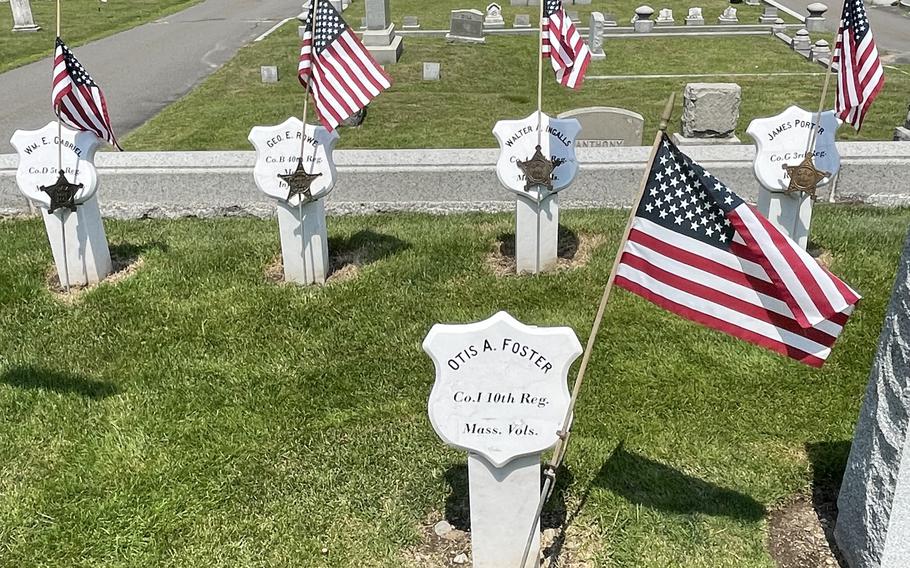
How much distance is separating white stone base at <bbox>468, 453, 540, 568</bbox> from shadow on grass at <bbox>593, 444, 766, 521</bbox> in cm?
79

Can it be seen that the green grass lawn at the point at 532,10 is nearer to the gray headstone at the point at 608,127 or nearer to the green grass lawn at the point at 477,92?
the green grass lawn at the point at 477,92

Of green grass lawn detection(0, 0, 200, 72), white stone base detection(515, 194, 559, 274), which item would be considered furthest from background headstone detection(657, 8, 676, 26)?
white stone base detection(515, 194, 559, 274)

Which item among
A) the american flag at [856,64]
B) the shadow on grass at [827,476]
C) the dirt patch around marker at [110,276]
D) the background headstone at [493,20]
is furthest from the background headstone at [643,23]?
the shadow on grass at [827,476]

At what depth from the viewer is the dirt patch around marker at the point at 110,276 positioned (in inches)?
266

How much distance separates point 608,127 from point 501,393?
6.78 metres

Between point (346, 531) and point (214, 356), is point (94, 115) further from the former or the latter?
point (346, 531)

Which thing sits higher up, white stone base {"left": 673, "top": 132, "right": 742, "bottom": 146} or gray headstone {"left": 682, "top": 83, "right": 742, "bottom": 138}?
gray headstone {"left": 682, "top": 83, "right": 742, "bottom": 138}

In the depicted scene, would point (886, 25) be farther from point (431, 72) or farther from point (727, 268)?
point (727, 268)

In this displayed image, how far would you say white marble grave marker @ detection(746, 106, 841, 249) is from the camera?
6.33 metres

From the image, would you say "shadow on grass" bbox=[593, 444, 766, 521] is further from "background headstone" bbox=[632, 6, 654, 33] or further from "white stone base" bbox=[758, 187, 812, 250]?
"background headstone" bbox=[632, 6, 654, 33]

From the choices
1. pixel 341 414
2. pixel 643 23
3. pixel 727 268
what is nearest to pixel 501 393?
pixel 727 268

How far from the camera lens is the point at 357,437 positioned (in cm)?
478

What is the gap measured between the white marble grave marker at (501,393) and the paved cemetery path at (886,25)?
16141 mm

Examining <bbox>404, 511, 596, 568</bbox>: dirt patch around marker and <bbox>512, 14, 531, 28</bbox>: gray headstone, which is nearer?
<bbox>404, 511, 596, 568</bbox>: dirt patch around marker
